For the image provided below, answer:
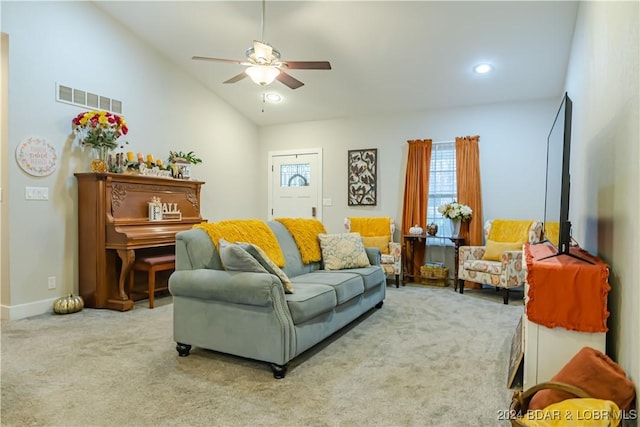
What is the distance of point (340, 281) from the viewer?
3066 millimetres

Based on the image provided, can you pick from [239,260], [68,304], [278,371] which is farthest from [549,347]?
[68,304]

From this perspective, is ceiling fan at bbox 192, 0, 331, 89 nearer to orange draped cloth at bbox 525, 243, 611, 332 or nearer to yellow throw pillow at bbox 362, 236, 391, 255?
orange draped cloth at bbox 525, 243, 611, 332

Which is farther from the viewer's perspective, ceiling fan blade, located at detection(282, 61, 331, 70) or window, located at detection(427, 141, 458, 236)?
window, located at detection(427, 141, 458, 236)

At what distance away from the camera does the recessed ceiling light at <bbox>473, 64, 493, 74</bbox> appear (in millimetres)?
4410

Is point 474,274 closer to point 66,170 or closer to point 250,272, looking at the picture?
point 250,272

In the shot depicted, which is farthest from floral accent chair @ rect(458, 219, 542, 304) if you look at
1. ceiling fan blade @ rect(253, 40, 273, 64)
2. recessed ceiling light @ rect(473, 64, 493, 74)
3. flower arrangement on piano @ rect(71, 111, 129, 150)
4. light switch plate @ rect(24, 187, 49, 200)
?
light switch plate @ rect(24, 187, 49, 200)

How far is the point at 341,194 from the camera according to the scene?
6297 mm

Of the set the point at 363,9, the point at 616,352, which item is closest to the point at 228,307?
the point at 616,352

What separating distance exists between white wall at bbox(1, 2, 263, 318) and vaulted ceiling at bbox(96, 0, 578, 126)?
33cm

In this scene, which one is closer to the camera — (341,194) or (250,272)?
(250,272)

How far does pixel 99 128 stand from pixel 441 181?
433cm

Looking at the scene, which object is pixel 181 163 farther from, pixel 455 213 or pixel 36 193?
pixel 455 213

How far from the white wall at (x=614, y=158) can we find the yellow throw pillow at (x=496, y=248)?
1.55 meters

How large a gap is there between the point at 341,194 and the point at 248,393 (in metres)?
4.41
